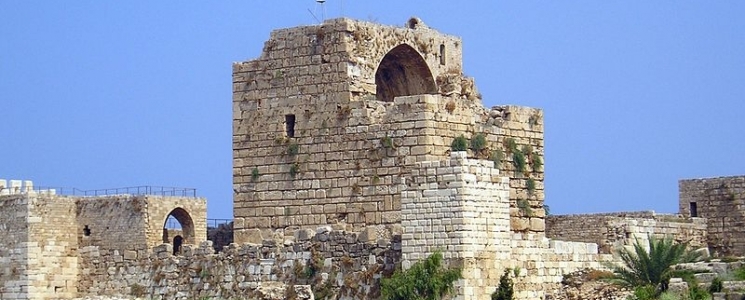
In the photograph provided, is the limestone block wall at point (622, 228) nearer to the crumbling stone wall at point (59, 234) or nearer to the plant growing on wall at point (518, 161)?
the plant growing on wall at point (518, 161)

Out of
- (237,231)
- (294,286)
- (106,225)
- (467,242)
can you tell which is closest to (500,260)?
(467,242)

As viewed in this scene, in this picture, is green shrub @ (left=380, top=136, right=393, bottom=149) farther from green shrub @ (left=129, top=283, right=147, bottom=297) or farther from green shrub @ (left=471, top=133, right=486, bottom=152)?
green shrub @ (left=129, top=283, right=147, bottom=297)

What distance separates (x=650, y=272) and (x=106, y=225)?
37.0 ft

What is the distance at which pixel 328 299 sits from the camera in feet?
123

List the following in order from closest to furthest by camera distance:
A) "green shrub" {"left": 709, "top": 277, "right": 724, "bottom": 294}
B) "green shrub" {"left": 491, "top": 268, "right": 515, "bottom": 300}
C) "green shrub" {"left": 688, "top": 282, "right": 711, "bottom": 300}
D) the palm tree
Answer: "green shrub" {"left": 688, "top": 282, "right": 711, "bottom": 300}, "green shrub" {"left": 709, "top": 277, "right": 724, "bottom": 294}, "green shrub" {"left": 491, "top": 268, "right": 515, "bottom": 300}, the palm tree

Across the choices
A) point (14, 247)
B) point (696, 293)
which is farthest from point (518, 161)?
point (14, 247)

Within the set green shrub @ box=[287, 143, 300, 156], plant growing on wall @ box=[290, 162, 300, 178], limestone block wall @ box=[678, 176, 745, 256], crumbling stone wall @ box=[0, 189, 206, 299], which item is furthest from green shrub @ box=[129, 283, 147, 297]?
limestone block wall @ box=[678, 176, 745, 256]

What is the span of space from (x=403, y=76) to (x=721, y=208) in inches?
371

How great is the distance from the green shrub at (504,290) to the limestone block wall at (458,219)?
0.14m

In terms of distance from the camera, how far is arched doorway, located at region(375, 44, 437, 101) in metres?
41.2

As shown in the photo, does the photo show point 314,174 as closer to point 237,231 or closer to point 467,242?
point 237,231

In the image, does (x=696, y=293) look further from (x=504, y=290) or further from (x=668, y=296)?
(x=504, y=290)

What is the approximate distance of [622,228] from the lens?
43281 millimetres

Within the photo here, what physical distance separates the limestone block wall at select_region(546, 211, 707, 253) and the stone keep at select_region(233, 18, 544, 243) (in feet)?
10.7
